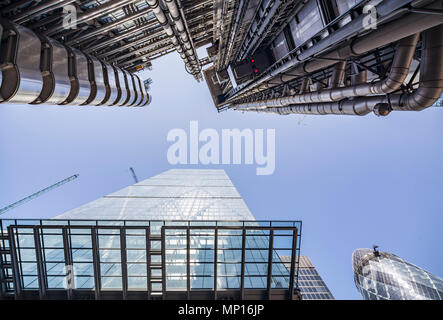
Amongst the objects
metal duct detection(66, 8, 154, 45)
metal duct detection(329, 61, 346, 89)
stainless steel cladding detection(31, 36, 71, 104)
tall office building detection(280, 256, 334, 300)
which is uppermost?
metal duct detection(66, 8, 154, 45)

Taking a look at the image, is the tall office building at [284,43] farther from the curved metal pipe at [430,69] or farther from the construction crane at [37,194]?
the construction crane at [37,194]

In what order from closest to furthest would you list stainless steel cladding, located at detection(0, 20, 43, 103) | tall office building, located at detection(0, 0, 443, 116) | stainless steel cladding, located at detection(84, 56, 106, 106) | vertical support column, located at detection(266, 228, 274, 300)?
tall office building, located at detection(0, 0, 443, 116) → stainless steel cladding, located at detection(0, 20, 43, 103) → stainless steel cladding, located at detection(84, 56, 106, 106) → vertical support column, located at detection(266, 228, 274, 300)

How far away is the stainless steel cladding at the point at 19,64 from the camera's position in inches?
325

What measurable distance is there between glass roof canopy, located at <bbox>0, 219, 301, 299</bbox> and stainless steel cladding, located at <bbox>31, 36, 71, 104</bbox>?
822 centimetres

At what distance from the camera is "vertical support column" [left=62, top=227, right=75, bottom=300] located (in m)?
14.2

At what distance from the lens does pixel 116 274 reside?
15.2 m

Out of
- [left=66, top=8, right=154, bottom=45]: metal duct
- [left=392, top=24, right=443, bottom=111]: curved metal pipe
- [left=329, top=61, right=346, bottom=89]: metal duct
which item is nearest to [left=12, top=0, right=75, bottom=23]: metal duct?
[left=66, top=8, right=154, bottom=45]: metal duct

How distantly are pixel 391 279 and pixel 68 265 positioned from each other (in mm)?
73435

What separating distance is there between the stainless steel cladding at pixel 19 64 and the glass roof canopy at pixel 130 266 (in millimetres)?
8820

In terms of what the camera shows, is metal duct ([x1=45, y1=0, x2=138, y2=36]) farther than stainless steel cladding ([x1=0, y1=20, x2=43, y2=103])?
Yes

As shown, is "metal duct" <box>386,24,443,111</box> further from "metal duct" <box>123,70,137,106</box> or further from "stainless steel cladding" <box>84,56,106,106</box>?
"metal duct" <box>123,70,137,106</box>

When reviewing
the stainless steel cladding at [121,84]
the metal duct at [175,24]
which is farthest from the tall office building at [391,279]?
the stainless steel cladding at [121,84]
